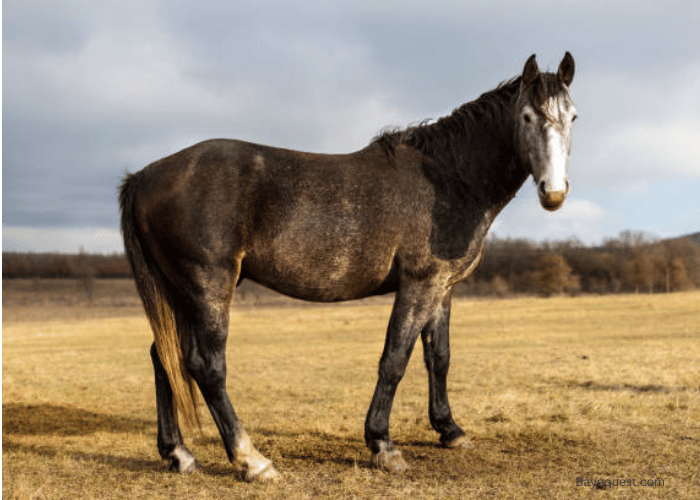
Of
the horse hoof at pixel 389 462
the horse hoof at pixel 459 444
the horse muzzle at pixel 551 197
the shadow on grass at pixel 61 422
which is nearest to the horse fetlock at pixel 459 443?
the horse hoof at pixel 459 444

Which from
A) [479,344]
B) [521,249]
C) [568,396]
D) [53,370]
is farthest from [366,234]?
[521,249]

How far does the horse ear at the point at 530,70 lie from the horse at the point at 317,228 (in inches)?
0.7

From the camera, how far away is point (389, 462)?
5.55m

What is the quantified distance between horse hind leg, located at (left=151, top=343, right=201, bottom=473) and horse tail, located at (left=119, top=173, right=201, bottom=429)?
8.8 inches

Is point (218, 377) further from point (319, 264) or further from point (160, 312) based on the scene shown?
point (319, 264)

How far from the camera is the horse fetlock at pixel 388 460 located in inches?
218

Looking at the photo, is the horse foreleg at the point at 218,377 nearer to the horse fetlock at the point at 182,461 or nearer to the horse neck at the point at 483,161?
the horse fetlock at the point at 182,461

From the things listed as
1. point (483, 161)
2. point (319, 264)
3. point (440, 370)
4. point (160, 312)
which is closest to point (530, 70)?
point (483, 161)

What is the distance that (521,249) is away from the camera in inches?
2436

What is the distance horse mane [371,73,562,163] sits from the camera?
5.77m

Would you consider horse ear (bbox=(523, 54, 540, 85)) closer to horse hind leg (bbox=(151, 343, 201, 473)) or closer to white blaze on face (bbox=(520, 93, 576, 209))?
white blaze on face (bbox=(520, 93, 576, 209))

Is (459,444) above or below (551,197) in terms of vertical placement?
below

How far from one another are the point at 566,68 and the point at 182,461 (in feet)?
17.4

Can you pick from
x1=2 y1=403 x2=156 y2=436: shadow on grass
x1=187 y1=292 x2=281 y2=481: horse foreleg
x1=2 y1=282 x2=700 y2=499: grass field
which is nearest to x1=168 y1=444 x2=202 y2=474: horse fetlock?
x1=2 y1=282 x2=700 y2=499: grass field
